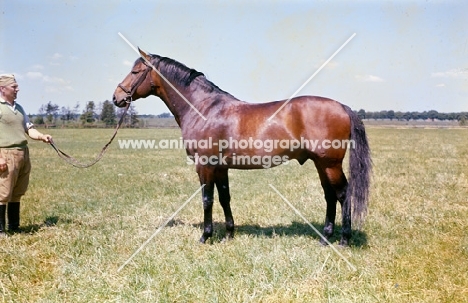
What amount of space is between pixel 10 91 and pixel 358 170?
5459 mm

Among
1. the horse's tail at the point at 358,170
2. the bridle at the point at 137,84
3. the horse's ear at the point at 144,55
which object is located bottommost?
the horse's tail at the point at 358,170

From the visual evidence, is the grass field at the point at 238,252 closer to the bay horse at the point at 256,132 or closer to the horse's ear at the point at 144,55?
the bay horse at the point at 256,132

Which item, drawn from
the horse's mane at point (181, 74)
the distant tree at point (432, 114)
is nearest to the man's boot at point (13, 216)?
the horse's mane at point (181, 74)

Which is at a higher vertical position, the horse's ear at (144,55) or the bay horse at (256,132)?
the horse's ear at (144,55)

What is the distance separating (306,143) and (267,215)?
2.39 metres

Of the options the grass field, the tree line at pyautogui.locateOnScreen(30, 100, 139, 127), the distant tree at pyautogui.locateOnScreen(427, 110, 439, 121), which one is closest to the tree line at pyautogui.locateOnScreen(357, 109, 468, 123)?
the distant tree at pyautogui.locateOnScreen(427, 110, 439, 121)

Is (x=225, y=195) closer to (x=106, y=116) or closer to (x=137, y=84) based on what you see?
(x=137, y=84)

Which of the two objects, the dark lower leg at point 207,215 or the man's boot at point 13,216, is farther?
the man's boot at point 13,216

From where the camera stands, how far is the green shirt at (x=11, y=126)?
5215 mm

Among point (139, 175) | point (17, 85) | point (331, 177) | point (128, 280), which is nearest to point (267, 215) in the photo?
point (331, 177)

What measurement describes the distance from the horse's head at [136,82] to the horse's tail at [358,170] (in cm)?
316

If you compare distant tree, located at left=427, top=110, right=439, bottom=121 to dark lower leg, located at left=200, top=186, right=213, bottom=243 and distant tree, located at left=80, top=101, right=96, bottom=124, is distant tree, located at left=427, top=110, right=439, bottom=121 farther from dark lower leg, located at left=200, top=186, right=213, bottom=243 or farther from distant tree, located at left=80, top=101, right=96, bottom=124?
dark lower leg, located at left=200, top=186, right=213, bottom=243

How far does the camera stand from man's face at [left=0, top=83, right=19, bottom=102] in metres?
5.25

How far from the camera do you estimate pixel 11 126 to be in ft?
17.4
